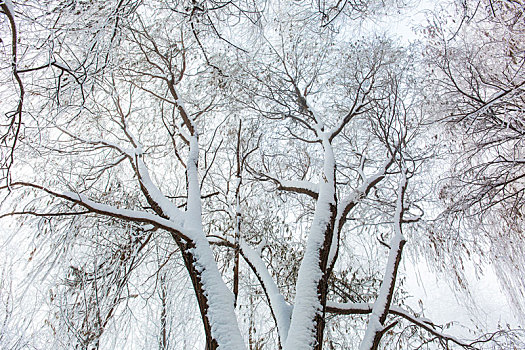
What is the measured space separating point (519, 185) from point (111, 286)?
5.11 metres

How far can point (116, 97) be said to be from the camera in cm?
419

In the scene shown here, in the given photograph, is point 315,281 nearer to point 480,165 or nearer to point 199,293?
point 199,293

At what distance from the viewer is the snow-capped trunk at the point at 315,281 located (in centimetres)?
262

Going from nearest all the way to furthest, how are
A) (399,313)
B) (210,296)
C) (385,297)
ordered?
(210,296)
(385,297)
(399,313)

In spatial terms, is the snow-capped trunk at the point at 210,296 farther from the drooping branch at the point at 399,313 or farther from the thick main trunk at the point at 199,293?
the drooping branch at the point at 399,313

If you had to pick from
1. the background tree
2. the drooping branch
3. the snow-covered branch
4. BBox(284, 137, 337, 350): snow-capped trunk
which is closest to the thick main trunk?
BBox(284, 137, 337, 350): snow-capped trunk

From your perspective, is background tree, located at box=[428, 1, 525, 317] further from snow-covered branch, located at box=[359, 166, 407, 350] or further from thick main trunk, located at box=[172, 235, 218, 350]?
thick main trunk, located at box=[172, 235, 218, 350]

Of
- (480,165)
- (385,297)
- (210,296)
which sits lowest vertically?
(210,296)

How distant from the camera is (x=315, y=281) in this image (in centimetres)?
293

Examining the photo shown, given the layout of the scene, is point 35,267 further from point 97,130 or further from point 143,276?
point 97,130

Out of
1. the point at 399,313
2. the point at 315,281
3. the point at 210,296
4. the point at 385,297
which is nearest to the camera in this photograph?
the point at 210,296

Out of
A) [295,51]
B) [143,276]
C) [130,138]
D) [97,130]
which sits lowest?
[143,276]

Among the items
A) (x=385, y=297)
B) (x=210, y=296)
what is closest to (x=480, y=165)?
(x=385, y=297)

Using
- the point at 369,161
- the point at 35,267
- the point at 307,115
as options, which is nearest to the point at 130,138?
the point at 35,267
